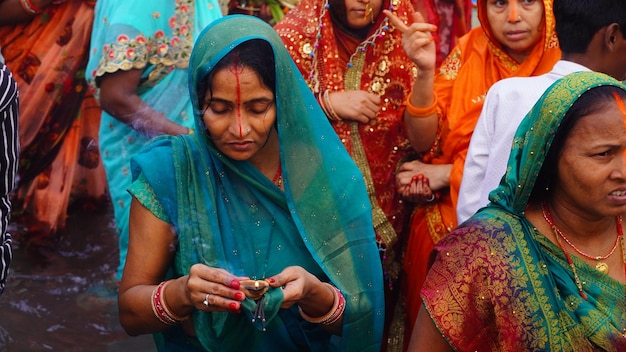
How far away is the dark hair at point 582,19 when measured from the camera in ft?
11.4

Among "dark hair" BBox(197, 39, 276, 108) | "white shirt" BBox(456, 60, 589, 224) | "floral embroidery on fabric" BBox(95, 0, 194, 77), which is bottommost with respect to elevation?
"white shirt" BBox(456, 60, 589, 224)

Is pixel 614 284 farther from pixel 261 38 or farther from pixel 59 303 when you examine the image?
pixel 59 303

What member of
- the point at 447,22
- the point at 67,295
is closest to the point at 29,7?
the point at 67,295

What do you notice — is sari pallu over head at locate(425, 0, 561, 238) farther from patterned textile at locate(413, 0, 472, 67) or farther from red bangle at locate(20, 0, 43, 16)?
red bangle at locate(20, 0, 43, 16)

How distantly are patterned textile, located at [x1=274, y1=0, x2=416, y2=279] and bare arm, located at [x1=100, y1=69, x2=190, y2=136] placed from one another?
0.81m

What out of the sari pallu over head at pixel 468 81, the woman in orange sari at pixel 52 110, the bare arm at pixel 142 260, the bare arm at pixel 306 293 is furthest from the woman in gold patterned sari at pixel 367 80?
the woman in orange sari at pixel 52 110

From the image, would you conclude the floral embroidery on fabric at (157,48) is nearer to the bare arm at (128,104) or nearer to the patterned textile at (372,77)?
the bare arm at (128,104)

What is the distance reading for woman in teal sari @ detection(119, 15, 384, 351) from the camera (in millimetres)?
2879

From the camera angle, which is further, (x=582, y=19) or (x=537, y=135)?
(x=582, y=19)

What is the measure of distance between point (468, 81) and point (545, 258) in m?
1.43

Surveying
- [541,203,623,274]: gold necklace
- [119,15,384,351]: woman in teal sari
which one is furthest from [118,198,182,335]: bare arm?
[541,203,623,274]: gold necklace

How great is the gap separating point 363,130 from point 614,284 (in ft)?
4.94

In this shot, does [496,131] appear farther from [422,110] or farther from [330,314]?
[330,314]

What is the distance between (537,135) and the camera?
275 cm
